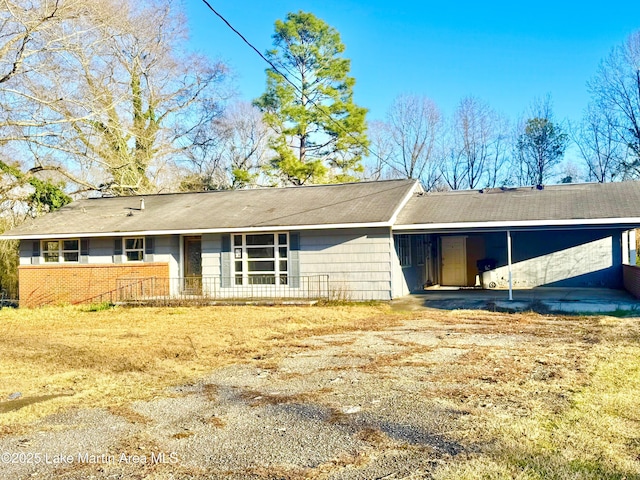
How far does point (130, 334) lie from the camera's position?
11148 millimetres

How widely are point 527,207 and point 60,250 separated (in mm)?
15171

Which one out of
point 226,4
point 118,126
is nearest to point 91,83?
Result: point 118,126

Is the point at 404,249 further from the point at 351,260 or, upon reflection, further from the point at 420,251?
the point at 351,260

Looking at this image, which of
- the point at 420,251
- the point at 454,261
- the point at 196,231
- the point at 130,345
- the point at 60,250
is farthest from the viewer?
the point at 454,261

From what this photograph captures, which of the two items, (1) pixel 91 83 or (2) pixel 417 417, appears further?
(1) pixel 91 83

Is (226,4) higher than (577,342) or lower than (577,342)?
higher

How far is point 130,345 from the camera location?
9.74 m

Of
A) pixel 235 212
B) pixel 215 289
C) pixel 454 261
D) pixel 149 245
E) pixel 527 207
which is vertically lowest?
pixel 215 289

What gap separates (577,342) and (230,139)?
3168 centimetres

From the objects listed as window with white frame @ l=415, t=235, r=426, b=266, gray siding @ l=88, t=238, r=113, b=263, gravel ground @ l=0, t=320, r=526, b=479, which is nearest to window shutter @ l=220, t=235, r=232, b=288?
gray siding @ l=88, t=238, r=113, b=263

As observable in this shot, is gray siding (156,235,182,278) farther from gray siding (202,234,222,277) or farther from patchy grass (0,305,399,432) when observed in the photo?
patchy grass (0,305,399,432)

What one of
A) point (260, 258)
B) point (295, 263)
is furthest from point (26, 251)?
point (295, 263)

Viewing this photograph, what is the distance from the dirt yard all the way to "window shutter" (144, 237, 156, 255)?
7125 millimetres

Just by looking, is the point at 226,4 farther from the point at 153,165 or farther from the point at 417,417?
the point at 153,165
